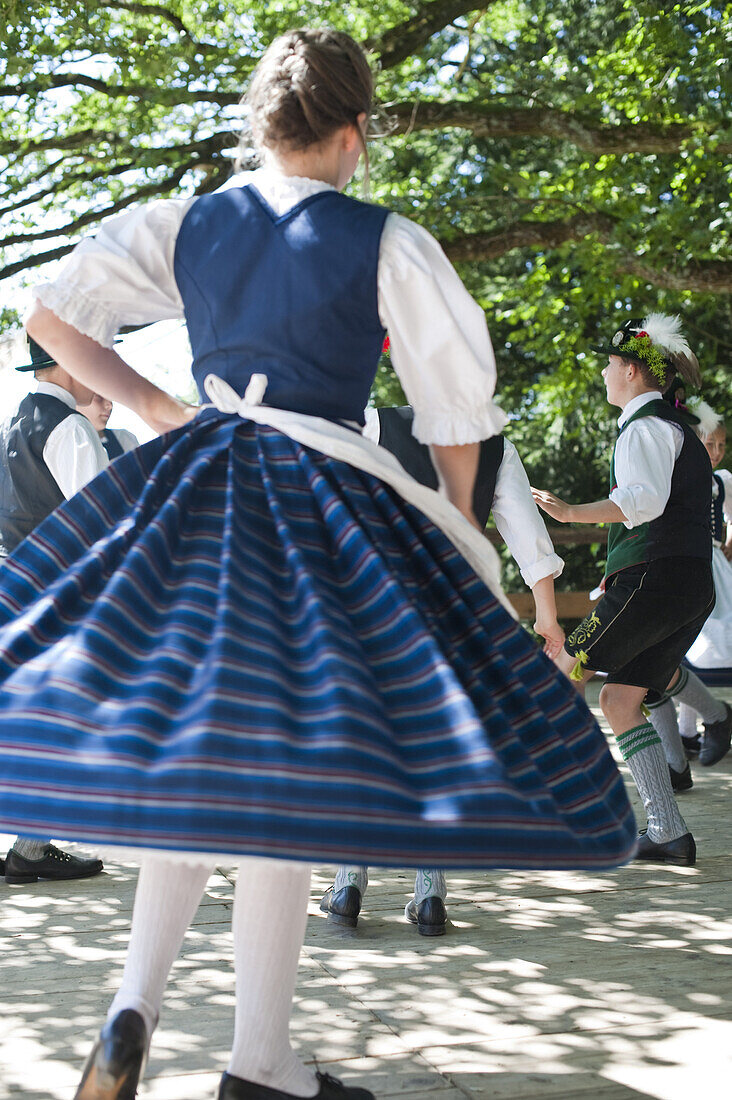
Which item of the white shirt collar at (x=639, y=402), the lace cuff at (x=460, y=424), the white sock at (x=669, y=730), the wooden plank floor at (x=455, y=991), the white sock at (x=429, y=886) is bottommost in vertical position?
the wooden plank floor at (x=455, y=991)

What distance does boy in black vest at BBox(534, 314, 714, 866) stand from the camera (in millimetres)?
3793

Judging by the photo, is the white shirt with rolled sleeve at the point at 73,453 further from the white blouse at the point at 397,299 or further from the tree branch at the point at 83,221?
the tree branch at the point at 83,221

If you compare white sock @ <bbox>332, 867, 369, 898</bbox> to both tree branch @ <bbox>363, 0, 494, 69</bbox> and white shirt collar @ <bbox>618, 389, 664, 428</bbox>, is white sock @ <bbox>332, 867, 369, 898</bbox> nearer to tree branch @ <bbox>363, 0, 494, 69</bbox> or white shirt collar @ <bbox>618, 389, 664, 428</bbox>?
white shirt collar @ <bbox>618, 389, 664, 428</bbox>

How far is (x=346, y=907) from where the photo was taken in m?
3.09

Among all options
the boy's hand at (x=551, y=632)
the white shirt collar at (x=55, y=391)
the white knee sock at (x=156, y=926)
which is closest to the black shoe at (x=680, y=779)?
the boy's hand at (x=551, y=632)

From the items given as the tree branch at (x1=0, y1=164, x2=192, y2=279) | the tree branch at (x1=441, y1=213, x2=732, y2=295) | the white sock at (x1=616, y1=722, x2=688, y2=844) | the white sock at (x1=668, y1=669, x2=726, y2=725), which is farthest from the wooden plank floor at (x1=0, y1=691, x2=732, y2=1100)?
the tree branch at (x1=0, y1=164, x2=192, y2=279)

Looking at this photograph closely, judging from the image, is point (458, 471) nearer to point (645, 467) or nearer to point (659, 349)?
point (645, 467)

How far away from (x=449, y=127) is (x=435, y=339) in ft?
25.2

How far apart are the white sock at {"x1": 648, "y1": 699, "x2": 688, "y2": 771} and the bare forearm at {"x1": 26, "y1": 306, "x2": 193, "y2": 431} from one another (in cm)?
329

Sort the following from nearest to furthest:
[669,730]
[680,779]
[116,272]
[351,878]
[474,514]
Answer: [116,272], [474,514], [351,878], [669,730], [680,779]

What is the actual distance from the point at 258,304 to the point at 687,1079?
150 cm

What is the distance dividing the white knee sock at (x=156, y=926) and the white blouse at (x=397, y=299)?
77 centimetres

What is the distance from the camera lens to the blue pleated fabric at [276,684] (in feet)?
4.40

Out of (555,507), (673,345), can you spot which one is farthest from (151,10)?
(555,507)
